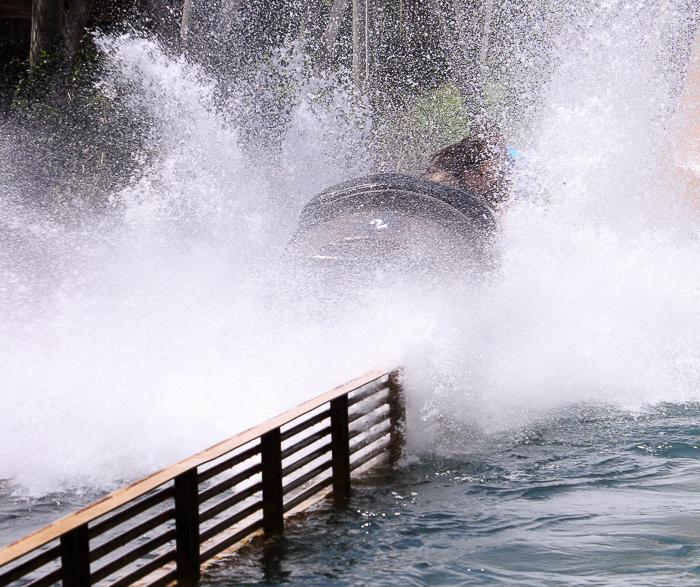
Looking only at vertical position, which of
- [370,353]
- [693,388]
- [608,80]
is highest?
[608,80]

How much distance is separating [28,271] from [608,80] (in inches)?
263

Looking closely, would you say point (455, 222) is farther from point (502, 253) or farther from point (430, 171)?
point (430, 171)

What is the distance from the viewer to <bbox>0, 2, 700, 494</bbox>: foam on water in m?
4.91

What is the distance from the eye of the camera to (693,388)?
18.9 feet

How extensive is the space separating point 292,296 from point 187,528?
3.59m

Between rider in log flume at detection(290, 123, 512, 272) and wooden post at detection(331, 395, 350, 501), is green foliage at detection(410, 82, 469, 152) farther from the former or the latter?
wooden post at detection(331, 395, 350, 501)

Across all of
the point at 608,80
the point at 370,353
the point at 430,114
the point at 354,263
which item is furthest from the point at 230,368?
the point at 430,114

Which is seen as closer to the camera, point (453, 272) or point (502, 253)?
point (453, 272)

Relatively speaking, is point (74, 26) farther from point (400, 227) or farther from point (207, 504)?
point (207, 504)

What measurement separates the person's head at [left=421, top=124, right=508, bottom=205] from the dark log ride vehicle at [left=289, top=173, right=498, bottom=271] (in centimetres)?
130

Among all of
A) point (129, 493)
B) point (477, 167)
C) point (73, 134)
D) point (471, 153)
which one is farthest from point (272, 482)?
point (73, 134)

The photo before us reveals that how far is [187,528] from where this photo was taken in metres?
2.92

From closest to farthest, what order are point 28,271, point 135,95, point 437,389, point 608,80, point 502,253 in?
1. point 437,389
2. point 502,253
3. point 28,271
4. point 608,80
5. point 135,95

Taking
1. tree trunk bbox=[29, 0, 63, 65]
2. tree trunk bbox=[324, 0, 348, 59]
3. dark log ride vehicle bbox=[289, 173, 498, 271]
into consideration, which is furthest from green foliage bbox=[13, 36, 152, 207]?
dark log ride vehicle bbox=[289, 173, 498, 271]
